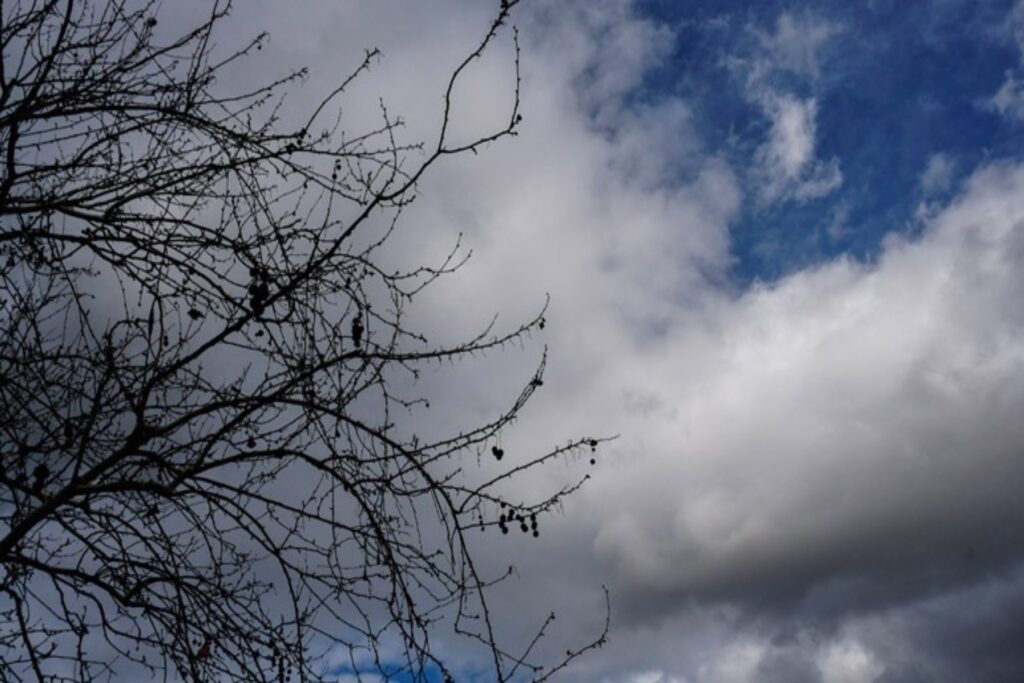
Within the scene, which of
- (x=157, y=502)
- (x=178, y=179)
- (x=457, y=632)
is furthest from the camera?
(x=178, y=179)

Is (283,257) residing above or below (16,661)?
above

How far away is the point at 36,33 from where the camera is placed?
3648 millimetres

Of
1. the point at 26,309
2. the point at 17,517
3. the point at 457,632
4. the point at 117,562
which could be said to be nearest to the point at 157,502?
the point at 117,562

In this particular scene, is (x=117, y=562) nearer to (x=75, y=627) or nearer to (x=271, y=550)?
(x=75, y=627)

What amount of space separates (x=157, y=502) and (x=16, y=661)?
96 cm

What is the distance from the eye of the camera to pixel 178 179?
142 inches

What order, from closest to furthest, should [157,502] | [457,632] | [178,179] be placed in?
[457,632] → [157,502] → [178,179]

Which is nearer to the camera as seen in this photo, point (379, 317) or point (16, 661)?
point (379, 317)

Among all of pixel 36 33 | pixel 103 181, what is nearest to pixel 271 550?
pixel 103 181

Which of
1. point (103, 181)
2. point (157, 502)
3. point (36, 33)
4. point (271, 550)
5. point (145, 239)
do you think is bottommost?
point (271, 550)

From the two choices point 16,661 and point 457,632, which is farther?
point 16,661

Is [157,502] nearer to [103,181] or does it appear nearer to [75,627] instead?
[75,627]

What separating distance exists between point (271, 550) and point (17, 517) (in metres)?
0.99

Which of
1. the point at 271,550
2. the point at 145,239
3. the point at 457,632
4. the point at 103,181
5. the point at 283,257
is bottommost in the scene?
the point at 457,632
